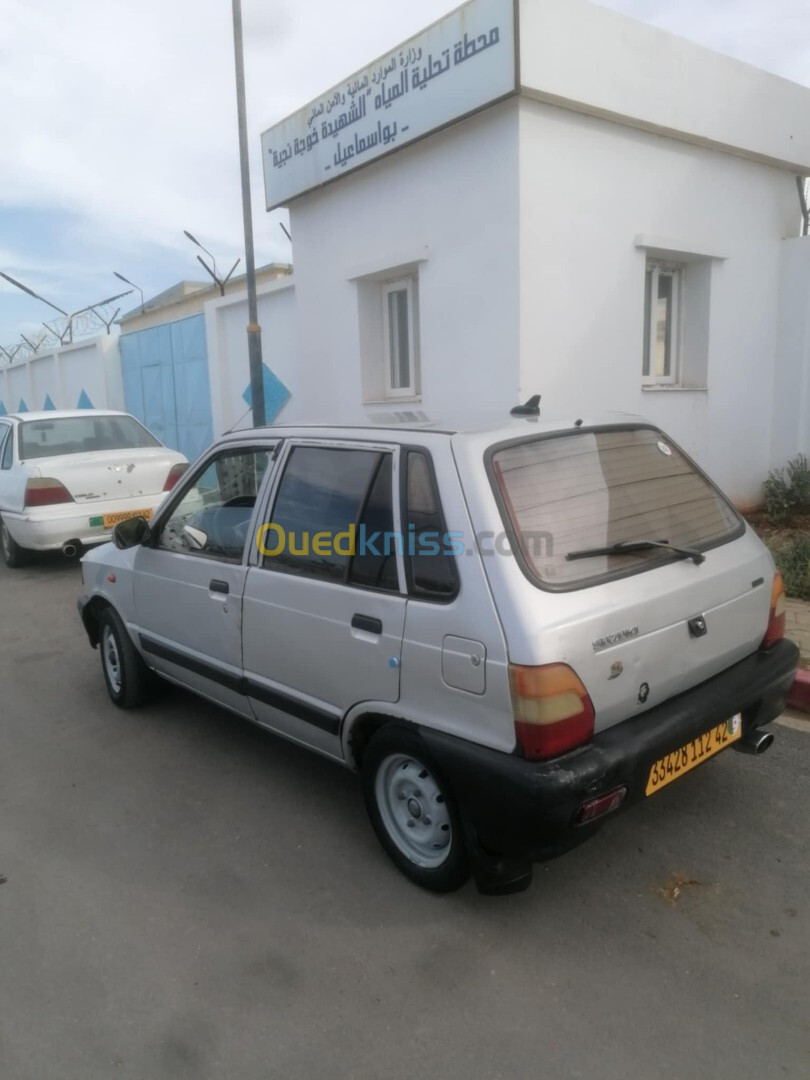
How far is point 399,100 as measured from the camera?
720 centimetres

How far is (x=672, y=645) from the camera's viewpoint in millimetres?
2656

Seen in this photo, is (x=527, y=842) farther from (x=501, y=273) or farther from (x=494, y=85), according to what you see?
(x=494, y=85)

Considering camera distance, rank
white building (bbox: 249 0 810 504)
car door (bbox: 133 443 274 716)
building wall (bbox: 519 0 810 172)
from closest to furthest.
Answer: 1. car door (bbox: 133 443 274 716)
2. building wall (bbox: 519 0 810 172)
3. white building (bbox: 249 0 810 504)

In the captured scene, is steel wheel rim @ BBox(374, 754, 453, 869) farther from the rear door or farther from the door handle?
the rear door

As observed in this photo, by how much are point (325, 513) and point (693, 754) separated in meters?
1.63

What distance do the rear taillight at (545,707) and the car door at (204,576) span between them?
1.55 meters

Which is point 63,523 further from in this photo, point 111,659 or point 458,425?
point 458,425

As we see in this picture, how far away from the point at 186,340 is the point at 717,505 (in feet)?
36.7

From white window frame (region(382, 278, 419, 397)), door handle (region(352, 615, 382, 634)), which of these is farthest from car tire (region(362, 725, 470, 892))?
white window frame (region(382, 278, 419, 397))

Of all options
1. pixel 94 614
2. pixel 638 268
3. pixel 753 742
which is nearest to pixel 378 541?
pixel 753 742

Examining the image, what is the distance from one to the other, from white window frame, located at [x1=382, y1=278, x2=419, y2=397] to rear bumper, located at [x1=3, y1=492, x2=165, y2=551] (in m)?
2.81

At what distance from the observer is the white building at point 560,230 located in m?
6.47

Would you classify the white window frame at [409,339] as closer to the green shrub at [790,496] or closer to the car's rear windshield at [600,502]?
the green shrub at [790,496]

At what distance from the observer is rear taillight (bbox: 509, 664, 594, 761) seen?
2.30 meters
